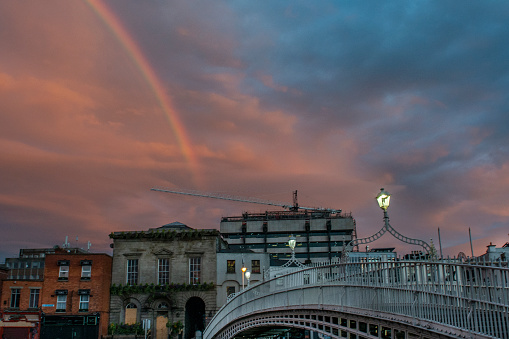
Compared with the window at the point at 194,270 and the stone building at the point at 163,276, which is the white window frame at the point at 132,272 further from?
the window at the point at 194,270

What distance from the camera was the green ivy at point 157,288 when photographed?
197ft

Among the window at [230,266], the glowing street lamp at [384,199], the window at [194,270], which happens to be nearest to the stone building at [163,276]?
the window at [194,270]

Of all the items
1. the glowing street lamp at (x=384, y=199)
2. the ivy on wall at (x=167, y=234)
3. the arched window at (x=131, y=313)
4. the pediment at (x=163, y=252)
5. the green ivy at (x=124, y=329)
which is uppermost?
the ivy on wall at (x=167, y=234)

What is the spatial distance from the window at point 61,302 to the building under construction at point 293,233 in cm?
6258

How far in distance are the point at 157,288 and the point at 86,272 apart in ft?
28.5

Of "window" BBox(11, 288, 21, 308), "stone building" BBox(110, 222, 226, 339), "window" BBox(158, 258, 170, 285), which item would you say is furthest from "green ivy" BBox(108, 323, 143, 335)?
"window" BBox(11, 288, 21, 308)

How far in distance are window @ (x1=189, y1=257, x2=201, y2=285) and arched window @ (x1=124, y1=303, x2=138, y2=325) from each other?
24.5 feet

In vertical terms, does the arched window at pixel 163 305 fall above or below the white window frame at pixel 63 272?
below

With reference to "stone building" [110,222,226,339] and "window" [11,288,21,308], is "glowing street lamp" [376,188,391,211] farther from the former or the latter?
"window" [11,288,21,308]

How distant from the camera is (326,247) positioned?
12156cm

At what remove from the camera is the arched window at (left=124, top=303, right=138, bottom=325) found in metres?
60.4

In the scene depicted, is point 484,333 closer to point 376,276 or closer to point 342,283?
point 376,276

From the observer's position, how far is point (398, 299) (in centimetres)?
1617

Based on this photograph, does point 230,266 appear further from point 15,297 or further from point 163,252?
point 15,297
